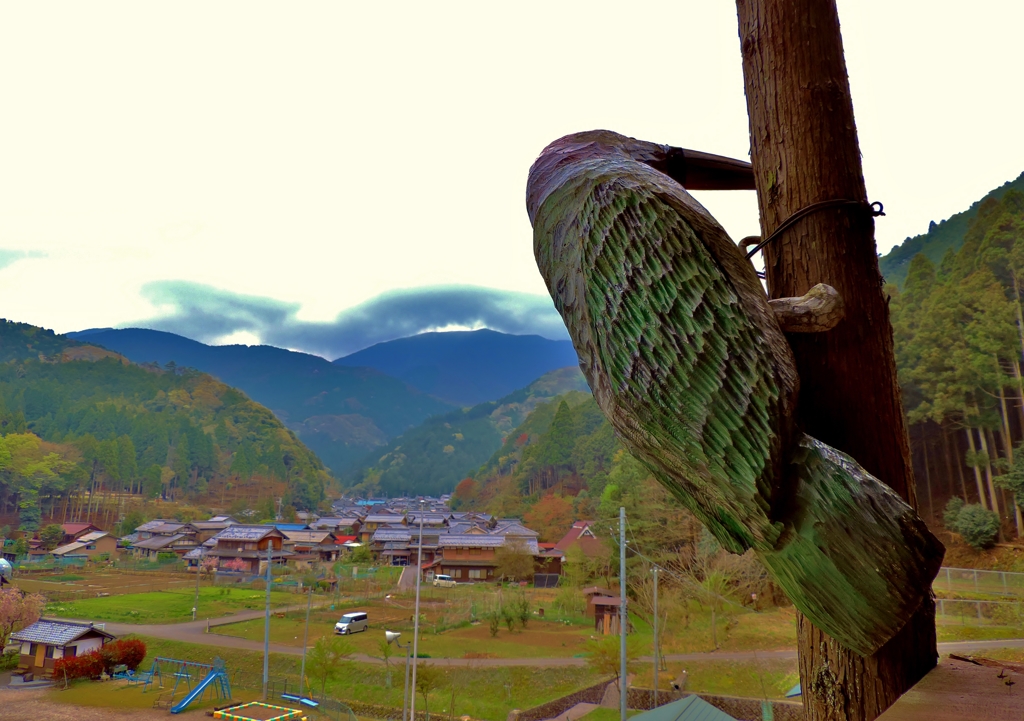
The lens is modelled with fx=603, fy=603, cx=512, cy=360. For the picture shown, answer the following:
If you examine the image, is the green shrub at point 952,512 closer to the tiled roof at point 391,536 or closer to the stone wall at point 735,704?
the stone wall at point 735,704

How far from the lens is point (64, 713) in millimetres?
9820

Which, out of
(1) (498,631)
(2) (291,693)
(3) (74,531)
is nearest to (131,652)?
(2) (291,693)

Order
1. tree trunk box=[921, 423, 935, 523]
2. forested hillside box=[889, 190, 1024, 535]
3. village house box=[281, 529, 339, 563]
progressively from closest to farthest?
forested hillside box=[889, 190, 1024, 535]
tree trunk box=[921, 423, 935, 523]
village house box=[281, 529, 339, 563]

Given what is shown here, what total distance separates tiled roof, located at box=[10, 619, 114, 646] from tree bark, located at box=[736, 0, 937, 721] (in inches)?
576

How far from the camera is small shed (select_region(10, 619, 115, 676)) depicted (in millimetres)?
11508

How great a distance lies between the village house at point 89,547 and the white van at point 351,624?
12.4 metres

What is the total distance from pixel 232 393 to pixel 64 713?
36081 millimetres

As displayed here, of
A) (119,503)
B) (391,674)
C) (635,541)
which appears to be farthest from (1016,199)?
(119,503)

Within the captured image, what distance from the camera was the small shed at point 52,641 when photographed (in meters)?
11.5

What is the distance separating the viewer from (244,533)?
2206 centimetres

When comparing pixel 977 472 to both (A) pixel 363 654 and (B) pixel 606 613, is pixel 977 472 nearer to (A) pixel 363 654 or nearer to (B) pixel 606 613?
(B) pixel 606 613

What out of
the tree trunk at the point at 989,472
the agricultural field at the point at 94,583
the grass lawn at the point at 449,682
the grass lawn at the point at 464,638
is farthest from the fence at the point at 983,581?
the agricultural field at the point at 94,583

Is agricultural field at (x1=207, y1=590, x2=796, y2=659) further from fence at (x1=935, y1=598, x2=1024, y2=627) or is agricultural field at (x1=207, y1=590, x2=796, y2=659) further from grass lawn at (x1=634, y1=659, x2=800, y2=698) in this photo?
fence at (x1=935, y1=598, x2=1024, y2=627)

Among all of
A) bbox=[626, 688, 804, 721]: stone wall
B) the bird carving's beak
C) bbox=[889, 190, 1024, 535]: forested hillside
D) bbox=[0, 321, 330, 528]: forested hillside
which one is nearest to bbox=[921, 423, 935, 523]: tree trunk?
bbox=[889, 190, 1024, 535]: forested hillside
